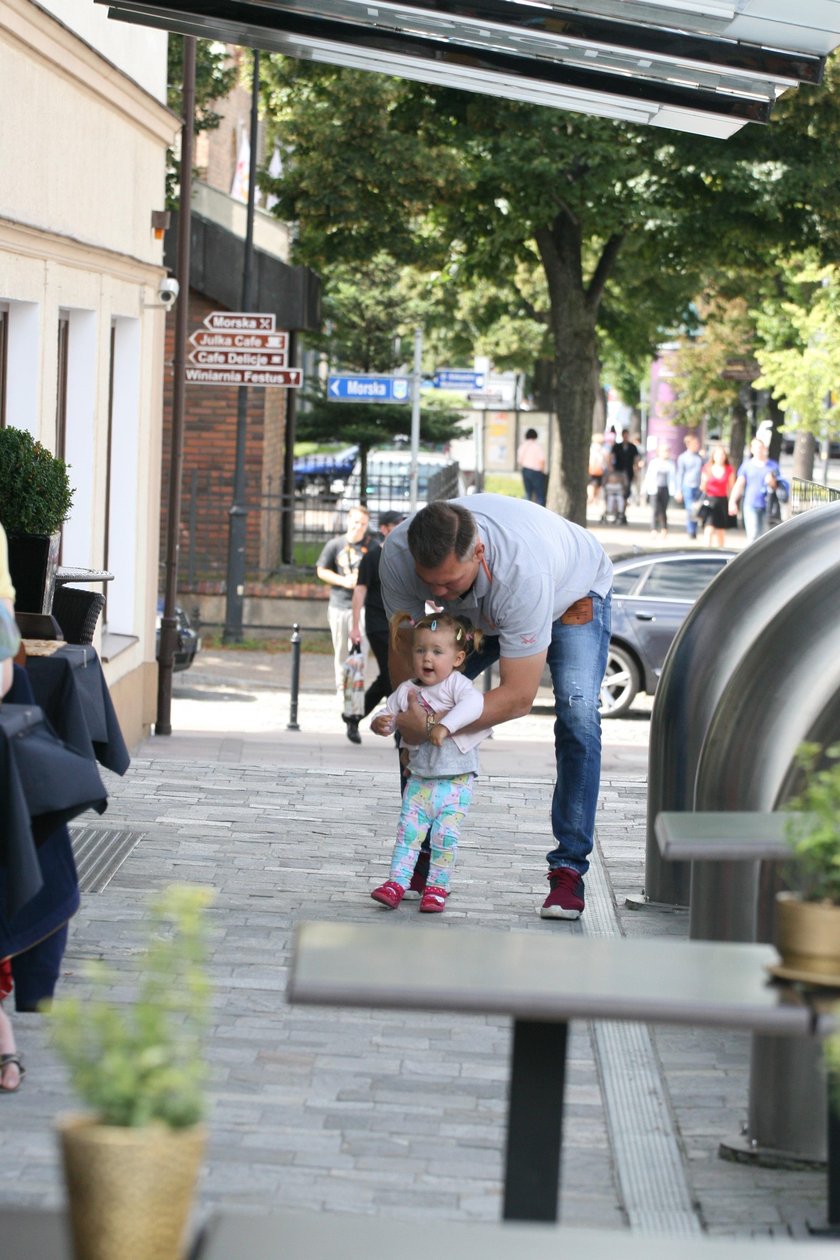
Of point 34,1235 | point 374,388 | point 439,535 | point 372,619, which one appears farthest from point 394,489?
point 34,1235

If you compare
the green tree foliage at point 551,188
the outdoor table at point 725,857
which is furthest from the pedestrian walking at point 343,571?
the outdoor table at point 725,857

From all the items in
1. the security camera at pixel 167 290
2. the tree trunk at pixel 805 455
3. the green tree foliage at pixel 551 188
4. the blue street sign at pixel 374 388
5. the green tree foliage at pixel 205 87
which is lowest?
the tree trunk at pixel 805 455

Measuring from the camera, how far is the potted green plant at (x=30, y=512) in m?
6.71

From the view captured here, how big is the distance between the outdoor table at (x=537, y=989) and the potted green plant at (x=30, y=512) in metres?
3.67

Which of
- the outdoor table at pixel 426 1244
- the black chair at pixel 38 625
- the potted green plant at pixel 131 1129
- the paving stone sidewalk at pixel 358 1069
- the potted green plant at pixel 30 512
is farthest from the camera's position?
the potted green plant at pixel 30 512

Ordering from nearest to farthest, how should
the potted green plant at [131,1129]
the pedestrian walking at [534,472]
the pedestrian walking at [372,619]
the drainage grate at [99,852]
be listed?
the potted green plant at [131,1129], the drainage grate at [99,852], the pedestrian walking at [372,619], the pedestrian walking at [534,472]

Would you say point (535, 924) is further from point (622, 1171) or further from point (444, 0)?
point (444, 0)

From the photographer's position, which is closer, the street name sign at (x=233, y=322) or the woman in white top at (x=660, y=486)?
the street name sign at (x=233, y=322)

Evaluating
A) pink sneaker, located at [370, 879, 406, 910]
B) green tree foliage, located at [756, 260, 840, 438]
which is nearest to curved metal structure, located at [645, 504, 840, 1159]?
pink sneaker, located at [370, 879, 406, 910]

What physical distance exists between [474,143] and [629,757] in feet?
32.1

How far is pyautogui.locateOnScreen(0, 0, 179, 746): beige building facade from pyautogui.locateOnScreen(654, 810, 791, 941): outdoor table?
4982mm

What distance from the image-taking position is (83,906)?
678cm

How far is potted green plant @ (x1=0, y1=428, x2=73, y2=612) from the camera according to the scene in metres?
6.71

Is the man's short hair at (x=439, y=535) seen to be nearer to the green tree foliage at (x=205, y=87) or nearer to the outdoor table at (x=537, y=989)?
the outdoor table at (x=537, y=989)
